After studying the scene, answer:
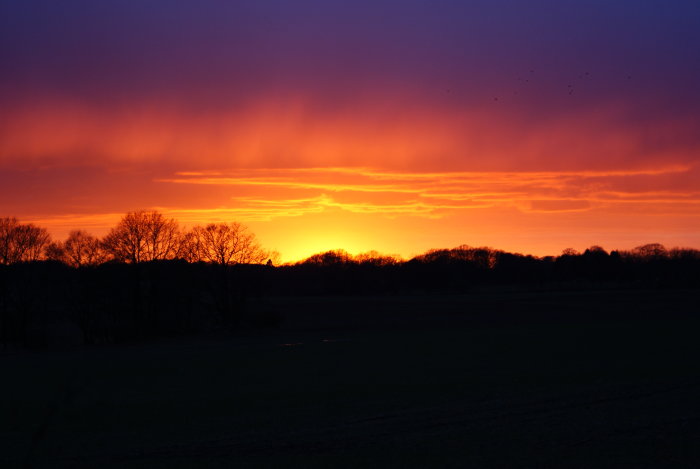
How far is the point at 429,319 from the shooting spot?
266ft

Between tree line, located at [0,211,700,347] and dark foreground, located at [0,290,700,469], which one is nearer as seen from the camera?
dark foreground, located at [0,290,700,469]

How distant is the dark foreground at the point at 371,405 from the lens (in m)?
15.4

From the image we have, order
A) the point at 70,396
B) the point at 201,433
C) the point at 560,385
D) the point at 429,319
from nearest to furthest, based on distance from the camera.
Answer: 1. the point at 201,433
2. the point at 560,385
3. the point at 70,396
4. the point at 429,319

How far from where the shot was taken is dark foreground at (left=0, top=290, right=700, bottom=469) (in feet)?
50.6

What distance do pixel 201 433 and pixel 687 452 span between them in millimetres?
12506

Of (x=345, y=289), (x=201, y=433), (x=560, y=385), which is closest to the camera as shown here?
(x=201, y=433)

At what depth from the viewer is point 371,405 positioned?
22594 millimetres

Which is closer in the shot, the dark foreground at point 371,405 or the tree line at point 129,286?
the dark foreground at point 371,405

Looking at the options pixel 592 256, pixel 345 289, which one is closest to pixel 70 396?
pixel 345 289

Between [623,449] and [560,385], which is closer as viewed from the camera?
[623,449]

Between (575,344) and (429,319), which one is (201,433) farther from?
(429,319)

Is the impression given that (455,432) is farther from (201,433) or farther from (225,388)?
(225,388)

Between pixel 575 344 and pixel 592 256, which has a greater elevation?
pixel 592 256

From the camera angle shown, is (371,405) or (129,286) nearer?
(371,405)
